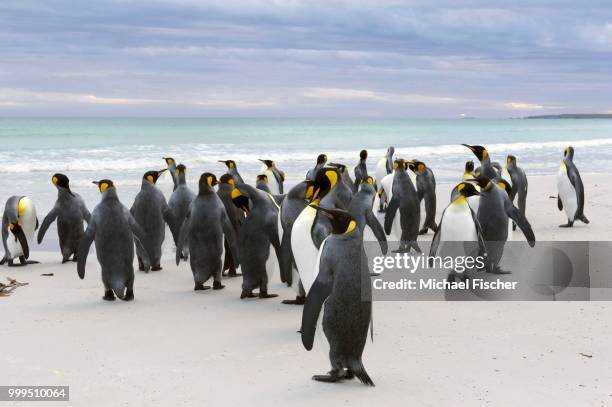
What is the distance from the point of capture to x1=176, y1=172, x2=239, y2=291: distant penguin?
7.36 m

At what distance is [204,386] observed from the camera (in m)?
4.58

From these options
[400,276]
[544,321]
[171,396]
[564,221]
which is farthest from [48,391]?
[564,221]

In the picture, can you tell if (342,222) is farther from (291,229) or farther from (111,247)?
(111,247)

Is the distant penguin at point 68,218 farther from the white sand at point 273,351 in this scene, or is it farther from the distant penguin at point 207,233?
the distant penguin at point 207,233

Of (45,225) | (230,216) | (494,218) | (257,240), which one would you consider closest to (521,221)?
(494,218)

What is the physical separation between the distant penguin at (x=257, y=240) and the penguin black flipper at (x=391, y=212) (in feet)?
7.81

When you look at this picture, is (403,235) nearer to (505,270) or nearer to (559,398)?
(505,270)

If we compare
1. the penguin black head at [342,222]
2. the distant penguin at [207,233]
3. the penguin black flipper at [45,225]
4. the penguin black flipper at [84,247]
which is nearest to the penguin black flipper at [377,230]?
the distant penguin at [207,233]

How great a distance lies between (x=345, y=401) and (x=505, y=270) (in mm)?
4038

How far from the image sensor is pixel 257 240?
6969 mm

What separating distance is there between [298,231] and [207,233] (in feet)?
6.08

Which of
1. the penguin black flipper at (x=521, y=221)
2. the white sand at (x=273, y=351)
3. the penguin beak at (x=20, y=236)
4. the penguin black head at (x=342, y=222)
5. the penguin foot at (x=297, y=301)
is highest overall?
the penguin black head at (x=342, y=222)

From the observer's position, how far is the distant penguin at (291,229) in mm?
6648

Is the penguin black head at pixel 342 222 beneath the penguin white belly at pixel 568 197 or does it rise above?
above
